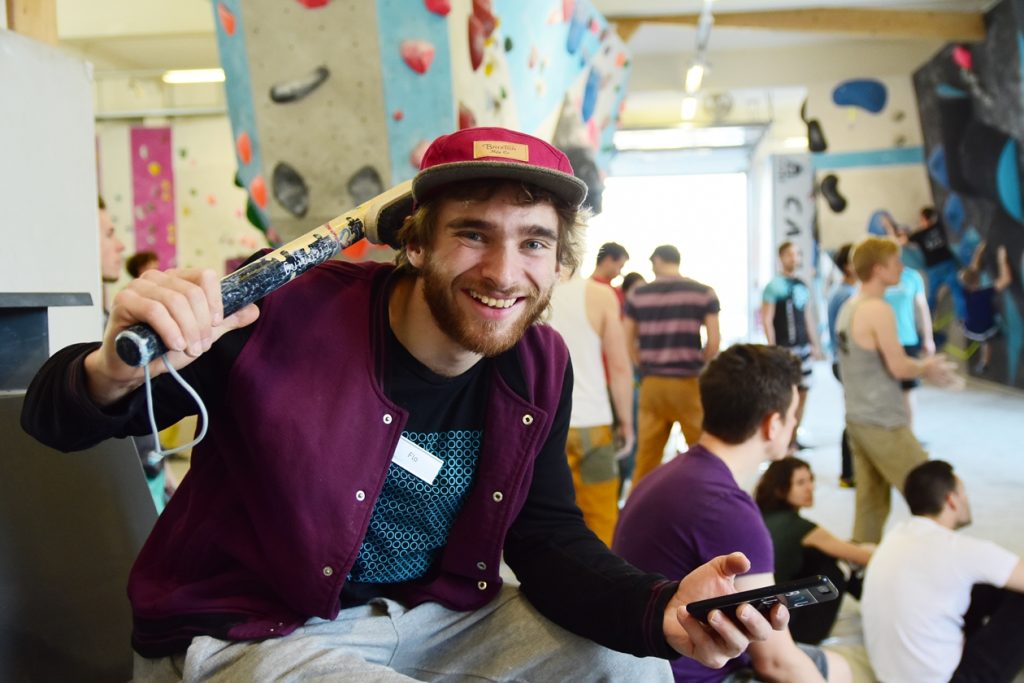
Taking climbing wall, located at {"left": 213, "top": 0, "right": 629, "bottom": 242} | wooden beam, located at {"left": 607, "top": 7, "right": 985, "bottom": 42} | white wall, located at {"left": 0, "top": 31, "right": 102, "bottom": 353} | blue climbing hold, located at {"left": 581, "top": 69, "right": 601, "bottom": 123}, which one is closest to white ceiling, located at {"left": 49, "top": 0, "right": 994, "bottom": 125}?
wooden beam, located at {"left": 607, "top": 7, "right": 985, "bottom": 42}

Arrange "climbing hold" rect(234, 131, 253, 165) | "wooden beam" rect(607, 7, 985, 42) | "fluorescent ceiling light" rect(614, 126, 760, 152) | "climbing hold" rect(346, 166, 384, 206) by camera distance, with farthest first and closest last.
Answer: "fluorescent ceiling light" rect(614, 126, 760, 152) < "wooden beam" rect(607, 7, 985, 42) < "climbing hold" rect(234, 131, 253, 165) < "climbing hold" rect(346, 166, 384, 206)

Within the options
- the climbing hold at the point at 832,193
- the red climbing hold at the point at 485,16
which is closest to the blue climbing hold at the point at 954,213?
the climbing hold at the point at 832,193

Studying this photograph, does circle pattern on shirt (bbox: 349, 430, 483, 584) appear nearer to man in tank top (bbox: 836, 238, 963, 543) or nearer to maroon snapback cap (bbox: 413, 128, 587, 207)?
maroon snapback cap (bbox: 413, 128, 587, 207)

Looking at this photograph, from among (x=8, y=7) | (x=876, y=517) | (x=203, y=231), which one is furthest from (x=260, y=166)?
(x=203, y=231)

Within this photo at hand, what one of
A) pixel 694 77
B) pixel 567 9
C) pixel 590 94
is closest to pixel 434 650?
pixel 567 9

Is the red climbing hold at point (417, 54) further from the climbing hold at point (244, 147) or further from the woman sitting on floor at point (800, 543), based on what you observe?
the woman sitting on floor at point (800, 543)

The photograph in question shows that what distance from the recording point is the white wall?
109 inches

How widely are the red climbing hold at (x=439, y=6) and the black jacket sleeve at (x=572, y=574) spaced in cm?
238

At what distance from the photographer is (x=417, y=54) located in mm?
3658

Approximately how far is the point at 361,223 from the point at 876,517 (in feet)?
11.9

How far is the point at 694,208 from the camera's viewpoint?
19.1 m

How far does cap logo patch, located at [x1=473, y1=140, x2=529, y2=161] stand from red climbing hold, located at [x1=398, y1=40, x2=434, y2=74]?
2.35 metres

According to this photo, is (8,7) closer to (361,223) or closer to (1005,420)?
(361,223)

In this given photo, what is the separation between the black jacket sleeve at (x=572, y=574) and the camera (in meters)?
1.43
